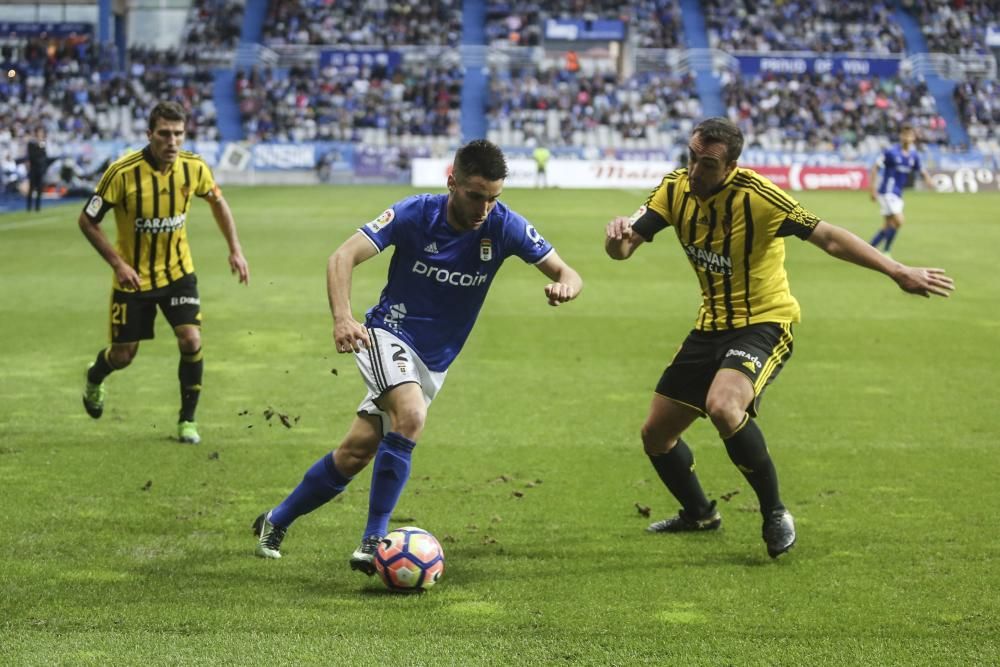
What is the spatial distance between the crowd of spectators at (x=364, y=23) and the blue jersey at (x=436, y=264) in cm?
5213

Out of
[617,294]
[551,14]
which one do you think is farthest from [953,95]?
[617,294]

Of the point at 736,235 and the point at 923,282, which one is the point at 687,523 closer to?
the point at 736,235

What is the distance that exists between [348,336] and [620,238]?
161cm

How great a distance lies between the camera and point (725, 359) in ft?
20.9

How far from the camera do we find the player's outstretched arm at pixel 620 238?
632cm

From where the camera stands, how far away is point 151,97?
51.7 meters

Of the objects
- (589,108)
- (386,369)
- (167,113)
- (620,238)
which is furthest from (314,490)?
(589,108)

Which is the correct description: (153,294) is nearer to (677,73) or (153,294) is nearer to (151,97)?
(151,97)

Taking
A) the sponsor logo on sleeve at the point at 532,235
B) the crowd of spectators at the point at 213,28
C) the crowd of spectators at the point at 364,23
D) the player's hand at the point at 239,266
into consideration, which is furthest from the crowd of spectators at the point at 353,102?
the sponsor logo on sleeve at the point at 532,235

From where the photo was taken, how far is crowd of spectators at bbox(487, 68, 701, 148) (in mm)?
50844

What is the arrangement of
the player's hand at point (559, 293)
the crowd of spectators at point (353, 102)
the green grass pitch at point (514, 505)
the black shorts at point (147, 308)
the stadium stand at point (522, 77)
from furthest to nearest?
1. the stadium stand at point (522, 77)
2. the crowd of spectators at point (353, 102)
3. the black shorts at point (147, 308)
4. the player's hand at point (559, 293)
5. the green grass pitch at point (514, 505)

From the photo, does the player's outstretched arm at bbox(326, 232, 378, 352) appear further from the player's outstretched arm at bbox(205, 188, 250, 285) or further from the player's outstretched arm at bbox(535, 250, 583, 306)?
the player's outstretched arm at bbox(205, 188, 250, 285)

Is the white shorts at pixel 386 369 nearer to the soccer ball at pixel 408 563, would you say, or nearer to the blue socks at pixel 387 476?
the blue socks at pixel 387 476

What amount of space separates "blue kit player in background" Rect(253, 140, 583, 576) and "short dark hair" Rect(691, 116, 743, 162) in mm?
930
